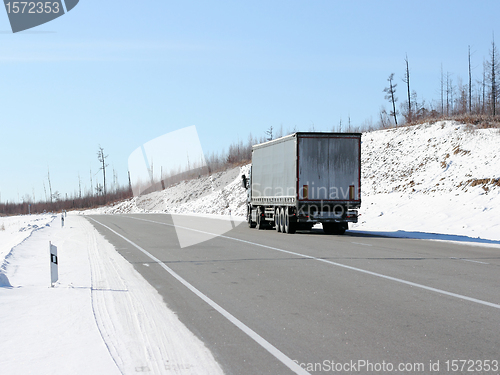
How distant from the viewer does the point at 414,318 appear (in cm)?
712

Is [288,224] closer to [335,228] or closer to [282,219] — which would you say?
[282,219]

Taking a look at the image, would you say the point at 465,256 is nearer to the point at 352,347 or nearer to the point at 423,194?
the point at 352,347

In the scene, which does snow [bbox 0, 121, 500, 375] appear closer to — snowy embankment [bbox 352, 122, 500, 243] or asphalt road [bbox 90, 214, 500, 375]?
snowy embankment [bbox 352, 122, 500, 243]

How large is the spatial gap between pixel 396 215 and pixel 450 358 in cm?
2828

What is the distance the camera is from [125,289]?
31.6 ft

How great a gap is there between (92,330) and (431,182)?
115ft

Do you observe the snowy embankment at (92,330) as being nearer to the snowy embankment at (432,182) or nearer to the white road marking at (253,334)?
the white road marking at (253,334)

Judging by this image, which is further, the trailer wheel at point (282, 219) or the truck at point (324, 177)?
the trailer wheel at point (282, 219)

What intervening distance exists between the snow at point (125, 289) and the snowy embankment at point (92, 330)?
0.01m

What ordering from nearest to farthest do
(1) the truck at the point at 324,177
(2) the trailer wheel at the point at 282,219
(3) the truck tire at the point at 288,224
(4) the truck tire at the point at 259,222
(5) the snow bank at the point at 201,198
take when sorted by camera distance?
(1) the truck at the point at 324,177 < (3) the truck tire at the point at 288,224 < (2) the trailer wheel at the point at 282,219 < (4) the truck tire at the point at 259,222 < (5) the snow bank at the point at 201,198

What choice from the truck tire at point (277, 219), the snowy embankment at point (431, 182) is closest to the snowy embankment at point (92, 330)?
the truck tire at point (277, 219)

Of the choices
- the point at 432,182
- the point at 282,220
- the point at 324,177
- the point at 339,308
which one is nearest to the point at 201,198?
the point at 432,182

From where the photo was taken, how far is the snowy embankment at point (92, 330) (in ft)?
17.0

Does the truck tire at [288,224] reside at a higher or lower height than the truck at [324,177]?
lower
